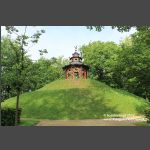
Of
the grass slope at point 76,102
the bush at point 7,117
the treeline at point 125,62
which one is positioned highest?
the treeline at point 125,62

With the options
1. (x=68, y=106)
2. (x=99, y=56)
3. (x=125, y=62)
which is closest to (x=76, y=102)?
(x=68, y=106)

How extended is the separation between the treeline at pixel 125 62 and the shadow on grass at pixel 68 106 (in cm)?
348

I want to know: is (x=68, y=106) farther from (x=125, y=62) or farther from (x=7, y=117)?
(x=7, y=117)

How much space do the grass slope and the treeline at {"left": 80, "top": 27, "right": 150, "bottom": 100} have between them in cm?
203

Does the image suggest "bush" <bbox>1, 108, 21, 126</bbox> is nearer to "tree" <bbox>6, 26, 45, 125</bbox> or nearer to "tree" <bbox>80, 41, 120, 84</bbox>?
"tree" <bbox>6, 26, 45, 125</bbox>

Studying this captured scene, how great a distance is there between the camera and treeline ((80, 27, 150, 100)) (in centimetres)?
2811

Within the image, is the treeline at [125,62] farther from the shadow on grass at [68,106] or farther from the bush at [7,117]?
the bush at [7,117]

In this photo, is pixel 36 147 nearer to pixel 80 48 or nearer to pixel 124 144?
pixel 124 144

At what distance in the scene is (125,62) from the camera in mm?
31203

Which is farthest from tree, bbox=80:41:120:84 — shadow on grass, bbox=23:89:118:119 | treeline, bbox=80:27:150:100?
shadow on grass, bbox=23:89:118:119

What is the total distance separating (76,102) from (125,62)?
5.70 meters

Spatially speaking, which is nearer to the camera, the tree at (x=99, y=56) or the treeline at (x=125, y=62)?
the treeline at (x=125, y=62)

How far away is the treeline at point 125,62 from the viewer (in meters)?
28.1

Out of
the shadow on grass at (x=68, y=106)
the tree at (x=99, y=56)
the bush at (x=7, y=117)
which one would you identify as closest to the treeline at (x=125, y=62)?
the tree at (x=99, y=56)
